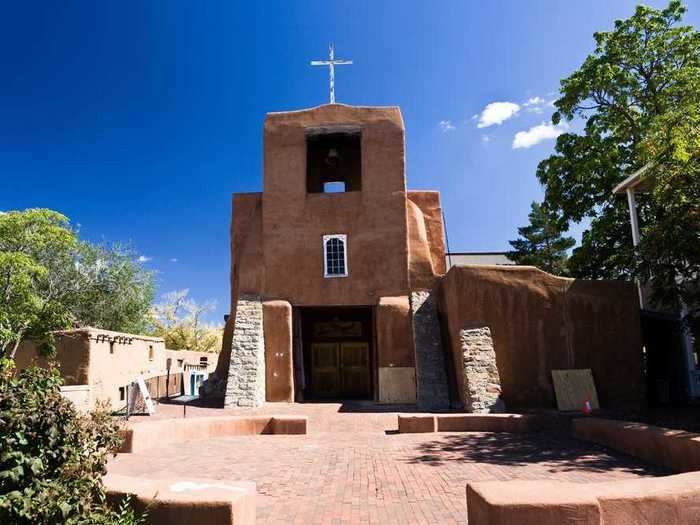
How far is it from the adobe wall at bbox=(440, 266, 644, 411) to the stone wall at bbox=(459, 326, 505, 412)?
25 cm

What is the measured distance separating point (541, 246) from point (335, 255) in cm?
2098

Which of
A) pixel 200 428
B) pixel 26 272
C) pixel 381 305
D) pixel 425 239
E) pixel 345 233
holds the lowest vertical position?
pixel 200 428

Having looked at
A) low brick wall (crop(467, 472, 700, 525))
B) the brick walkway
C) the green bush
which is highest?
the green bush

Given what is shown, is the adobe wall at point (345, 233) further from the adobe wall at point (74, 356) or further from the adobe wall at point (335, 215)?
the adobe wall at point (74, 356)

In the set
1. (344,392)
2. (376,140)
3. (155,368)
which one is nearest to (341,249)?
(376,140)

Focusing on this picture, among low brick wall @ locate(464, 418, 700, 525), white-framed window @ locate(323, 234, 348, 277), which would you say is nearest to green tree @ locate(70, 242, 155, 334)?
white-framed window @ locate(323, 234, 348, 277)

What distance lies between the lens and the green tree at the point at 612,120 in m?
19.1

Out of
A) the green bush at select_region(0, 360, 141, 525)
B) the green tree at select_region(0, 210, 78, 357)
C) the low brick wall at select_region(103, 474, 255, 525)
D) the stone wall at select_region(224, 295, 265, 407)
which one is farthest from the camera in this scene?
the stone wall at select_region(224, 295, 265, 407)

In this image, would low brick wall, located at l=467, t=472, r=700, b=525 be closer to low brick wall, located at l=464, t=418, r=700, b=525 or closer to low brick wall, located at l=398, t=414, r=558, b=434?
low brick wall, located at l=464, t=418, r=700, b=525

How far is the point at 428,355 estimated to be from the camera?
16.8 meters

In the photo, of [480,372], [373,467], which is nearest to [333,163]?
[480,372]

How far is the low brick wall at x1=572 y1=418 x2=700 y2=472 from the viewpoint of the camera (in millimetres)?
6914

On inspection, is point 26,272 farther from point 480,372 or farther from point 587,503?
point 587,503

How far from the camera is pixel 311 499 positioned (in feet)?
20.7
